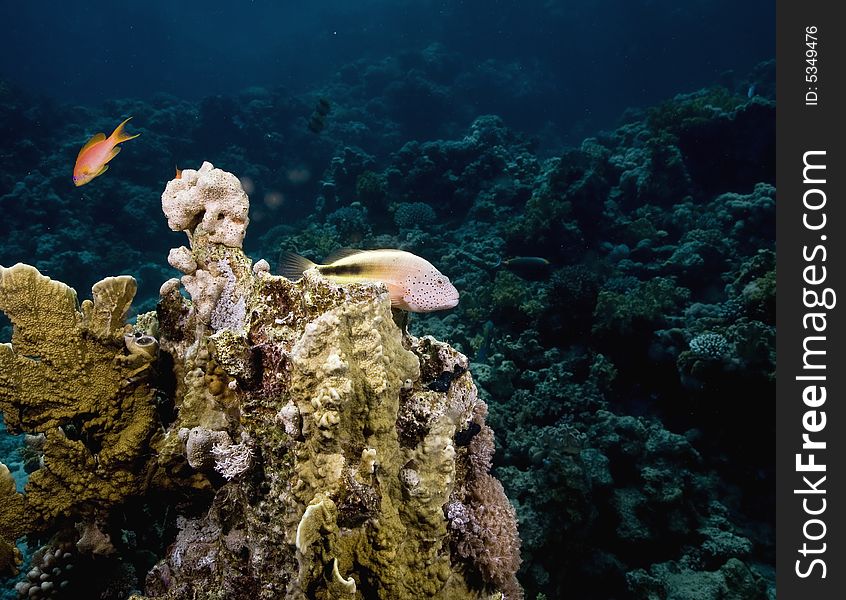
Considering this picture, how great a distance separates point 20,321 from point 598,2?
50.0m

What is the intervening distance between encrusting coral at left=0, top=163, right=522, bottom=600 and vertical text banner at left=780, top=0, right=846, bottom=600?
6.73ft

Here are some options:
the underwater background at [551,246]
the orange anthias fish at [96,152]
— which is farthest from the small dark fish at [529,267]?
the orange anthias fish at [96,152]

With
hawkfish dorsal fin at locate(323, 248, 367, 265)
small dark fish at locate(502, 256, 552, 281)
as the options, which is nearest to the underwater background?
small dark fish at locate(502, 256, 552, 281)

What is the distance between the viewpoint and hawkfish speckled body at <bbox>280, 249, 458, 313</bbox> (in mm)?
1806

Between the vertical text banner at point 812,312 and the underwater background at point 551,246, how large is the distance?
Answer: 173 centimetres

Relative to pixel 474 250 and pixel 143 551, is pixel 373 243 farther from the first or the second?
pixel 143 551

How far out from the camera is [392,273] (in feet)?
6.08

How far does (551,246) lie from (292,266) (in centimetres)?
902

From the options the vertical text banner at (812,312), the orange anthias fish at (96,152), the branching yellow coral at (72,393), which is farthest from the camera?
the orange anthias fish at (96,152)

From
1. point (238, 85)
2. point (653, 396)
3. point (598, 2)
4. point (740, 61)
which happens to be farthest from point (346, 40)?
point (653, 396)

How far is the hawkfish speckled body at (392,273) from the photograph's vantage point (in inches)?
71.1

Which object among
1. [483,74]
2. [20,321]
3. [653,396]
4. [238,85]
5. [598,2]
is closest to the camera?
[20,321]

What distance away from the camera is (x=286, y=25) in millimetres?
78062

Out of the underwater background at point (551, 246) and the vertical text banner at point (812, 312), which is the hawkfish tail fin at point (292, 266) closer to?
the underwater background at point (551, 246)
